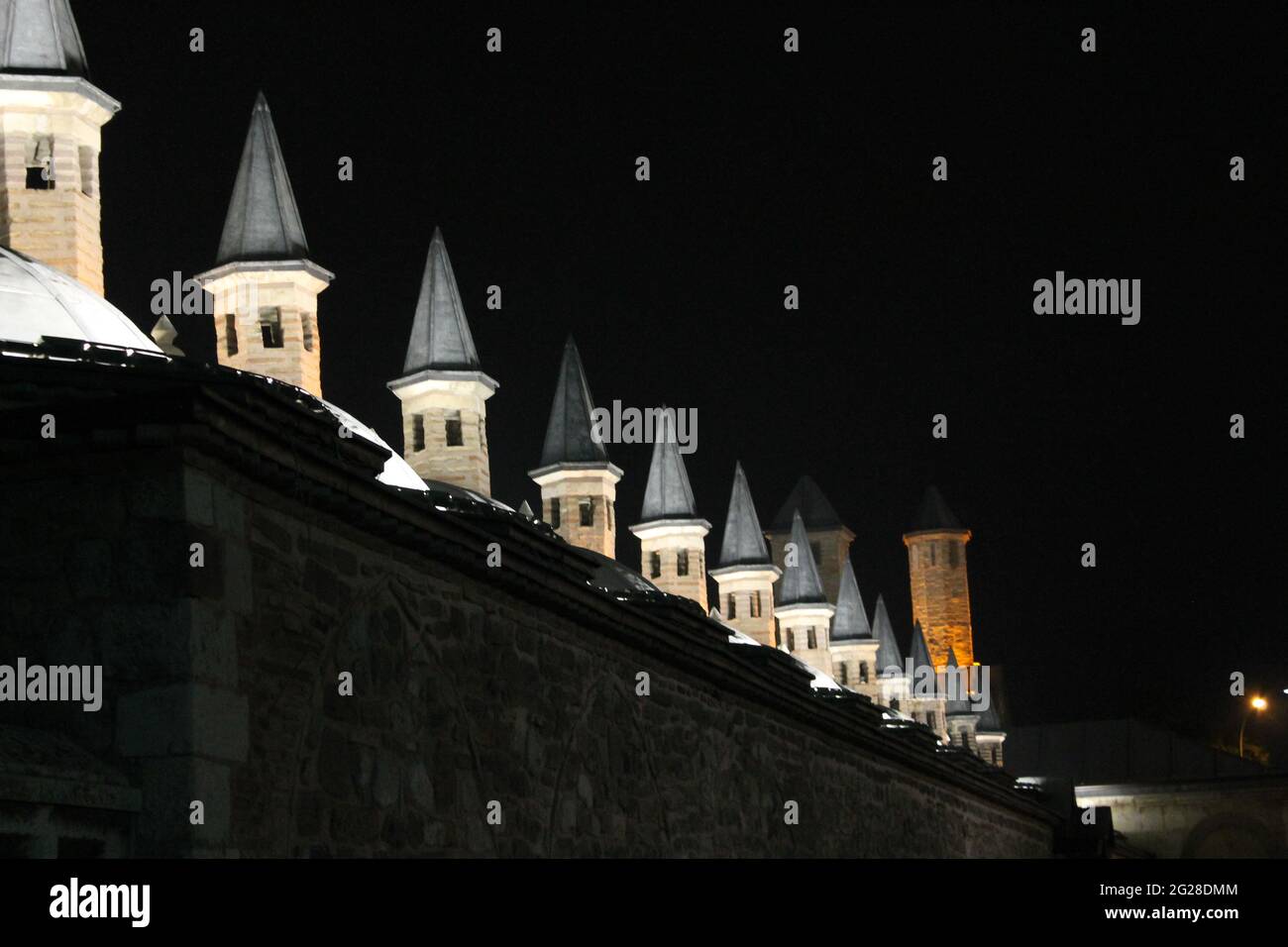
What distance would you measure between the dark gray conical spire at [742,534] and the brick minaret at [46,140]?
31.3m

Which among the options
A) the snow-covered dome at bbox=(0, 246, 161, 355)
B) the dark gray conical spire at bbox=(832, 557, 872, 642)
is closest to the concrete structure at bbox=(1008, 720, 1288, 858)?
the dark gray conical spire at bbox=(832, 557, 872, 642)

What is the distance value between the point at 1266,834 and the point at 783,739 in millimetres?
41821

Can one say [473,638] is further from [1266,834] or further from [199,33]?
[1266,834]

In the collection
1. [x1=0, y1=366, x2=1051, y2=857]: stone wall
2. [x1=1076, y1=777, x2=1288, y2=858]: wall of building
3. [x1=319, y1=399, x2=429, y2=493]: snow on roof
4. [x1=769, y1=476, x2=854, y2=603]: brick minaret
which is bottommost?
[x1=1076, y1=777, x2=1288, y2=858]: wall of building

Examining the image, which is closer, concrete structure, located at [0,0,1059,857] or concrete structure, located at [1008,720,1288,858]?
concrete structure, located at [0,0,1059,857]

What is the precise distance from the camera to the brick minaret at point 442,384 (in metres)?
27.2

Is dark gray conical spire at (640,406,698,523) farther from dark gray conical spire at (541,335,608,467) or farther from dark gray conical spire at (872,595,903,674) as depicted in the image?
dark gray conical spire at (872,595,903,674)

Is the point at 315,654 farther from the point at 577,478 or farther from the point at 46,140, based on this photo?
the point at 577,478

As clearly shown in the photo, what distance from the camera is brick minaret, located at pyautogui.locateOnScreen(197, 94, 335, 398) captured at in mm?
22062

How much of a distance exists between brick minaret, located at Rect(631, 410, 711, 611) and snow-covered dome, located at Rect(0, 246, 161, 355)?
29681 millimetres

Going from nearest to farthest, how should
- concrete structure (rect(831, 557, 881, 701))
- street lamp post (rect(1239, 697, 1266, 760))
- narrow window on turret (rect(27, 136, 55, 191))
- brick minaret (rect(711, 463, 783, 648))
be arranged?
1. narrow window on turret (rect(27, 136, 55, 191))
2. brick minaret (rect(711, 463, 783, 648))
3. concrete structure (rect(831, 557, 881, 701))
4. street lamp post (rect(1239, 697, 1266, 760))

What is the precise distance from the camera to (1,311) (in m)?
11.4

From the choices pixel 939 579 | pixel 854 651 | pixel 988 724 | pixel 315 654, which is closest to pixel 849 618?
pixel 854 651

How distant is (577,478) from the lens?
34000mm
